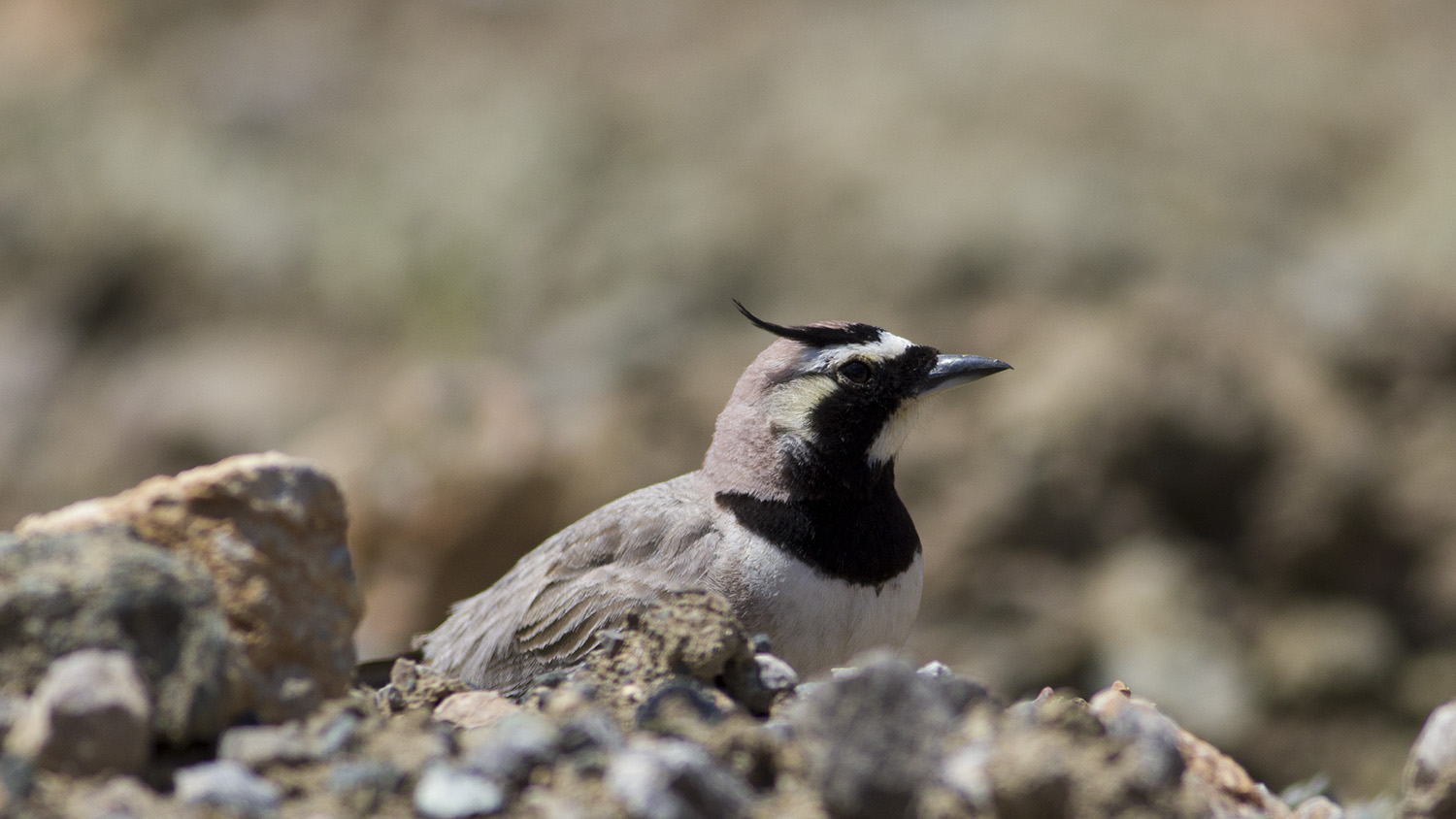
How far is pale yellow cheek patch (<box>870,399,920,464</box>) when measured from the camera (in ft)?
17.0

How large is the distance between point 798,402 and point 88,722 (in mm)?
3003

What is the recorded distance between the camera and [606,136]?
14.4 meters

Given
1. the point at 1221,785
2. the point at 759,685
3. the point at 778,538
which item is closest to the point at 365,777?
the point at 759,685

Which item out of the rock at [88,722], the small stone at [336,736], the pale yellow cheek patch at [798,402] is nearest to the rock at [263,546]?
the small stone at [336,736]

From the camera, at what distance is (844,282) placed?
11.9 m

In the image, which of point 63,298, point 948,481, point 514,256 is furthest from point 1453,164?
point 63,298

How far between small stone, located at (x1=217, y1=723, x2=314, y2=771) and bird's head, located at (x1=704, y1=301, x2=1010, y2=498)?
7.87 feet

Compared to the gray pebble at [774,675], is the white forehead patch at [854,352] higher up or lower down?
higher up

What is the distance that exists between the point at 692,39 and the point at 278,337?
5537 mm

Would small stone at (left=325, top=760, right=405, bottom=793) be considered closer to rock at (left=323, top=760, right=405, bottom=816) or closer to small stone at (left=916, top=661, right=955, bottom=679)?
rock at (left=323, top=760, right=405, bottom=816)

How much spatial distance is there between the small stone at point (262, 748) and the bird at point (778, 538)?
1941 millimetres

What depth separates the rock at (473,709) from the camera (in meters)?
3.65

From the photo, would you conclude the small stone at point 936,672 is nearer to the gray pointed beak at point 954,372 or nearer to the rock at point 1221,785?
the rock at point 1221,785

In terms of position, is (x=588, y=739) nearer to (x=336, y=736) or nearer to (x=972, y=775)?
(x=336, y=736)
